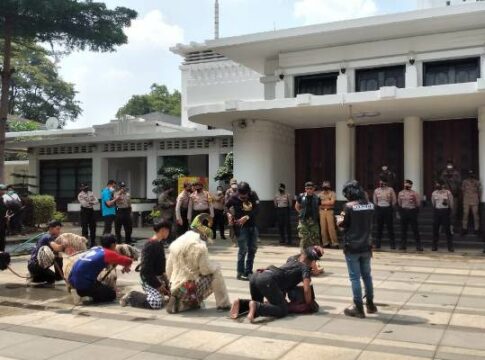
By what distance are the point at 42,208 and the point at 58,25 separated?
21.8 feet

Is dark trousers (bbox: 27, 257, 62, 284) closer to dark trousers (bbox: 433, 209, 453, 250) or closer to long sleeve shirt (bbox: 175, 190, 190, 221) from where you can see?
long sleeve shirt (bbox: 175, 190, 190, 221)

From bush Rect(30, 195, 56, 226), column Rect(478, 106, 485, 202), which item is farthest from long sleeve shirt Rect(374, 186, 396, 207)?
bush Rect(30, 195, 56, 226)

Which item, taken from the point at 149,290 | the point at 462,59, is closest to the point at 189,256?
the point at 149,290

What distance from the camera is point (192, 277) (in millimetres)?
6305

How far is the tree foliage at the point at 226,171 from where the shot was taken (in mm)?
18438

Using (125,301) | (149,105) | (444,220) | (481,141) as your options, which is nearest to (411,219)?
(444,220)

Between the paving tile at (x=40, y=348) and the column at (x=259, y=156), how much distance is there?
10312 millimetres

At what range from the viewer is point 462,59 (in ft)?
46.8

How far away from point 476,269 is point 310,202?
3.24 metres

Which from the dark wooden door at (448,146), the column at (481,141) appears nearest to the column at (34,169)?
the dark wooden door at (448,146)

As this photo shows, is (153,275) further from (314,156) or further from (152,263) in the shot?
(314,156)

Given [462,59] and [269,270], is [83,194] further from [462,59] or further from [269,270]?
[462,59]

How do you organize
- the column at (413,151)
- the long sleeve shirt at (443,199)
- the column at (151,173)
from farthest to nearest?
the column at (151,173) < the column at (413,151) < the long sleeve shirt at (443,199)

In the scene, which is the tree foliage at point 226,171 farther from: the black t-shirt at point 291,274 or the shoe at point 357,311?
the shoe at point 357,311
